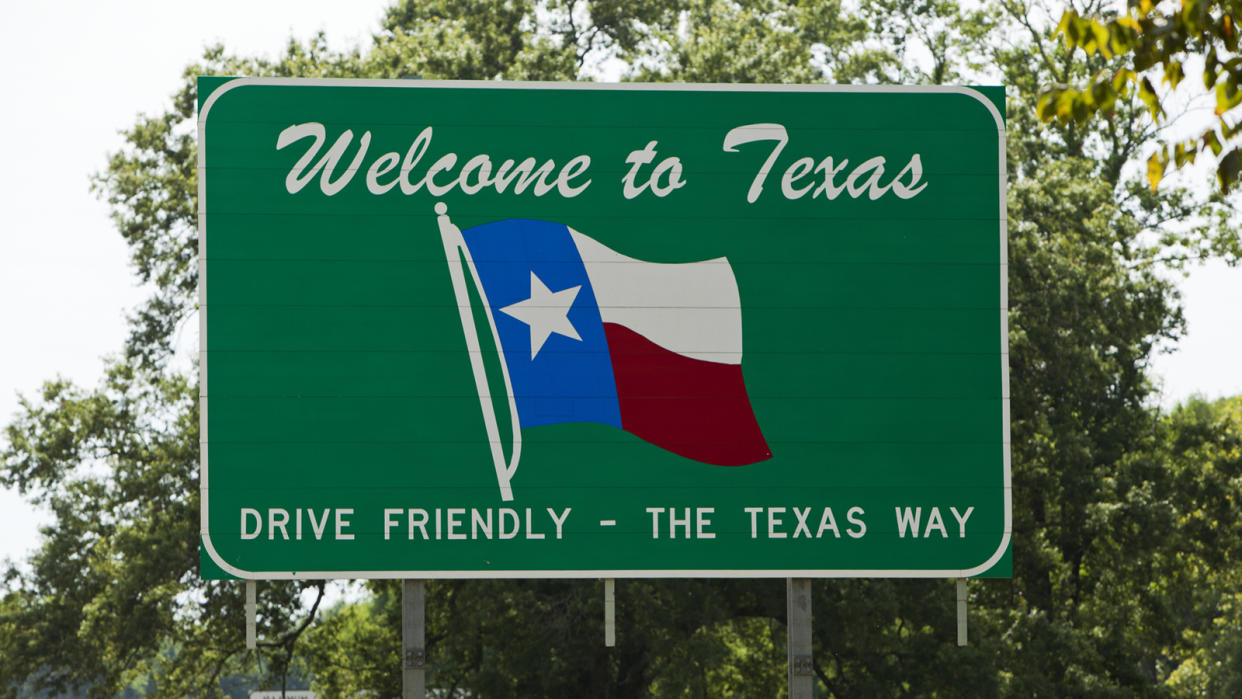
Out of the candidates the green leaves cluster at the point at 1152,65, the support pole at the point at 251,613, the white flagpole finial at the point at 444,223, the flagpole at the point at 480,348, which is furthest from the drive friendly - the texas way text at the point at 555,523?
the green leaves cluster at the point at 1152,65

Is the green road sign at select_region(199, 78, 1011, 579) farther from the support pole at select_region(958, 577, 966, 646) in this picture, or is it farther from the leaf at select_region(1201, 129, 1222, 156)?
the leaf at select_region(1201, 129, 1222, 156)

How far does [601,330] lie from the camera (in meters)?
9.55

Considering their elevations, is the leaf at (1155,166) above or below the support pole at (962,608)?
above

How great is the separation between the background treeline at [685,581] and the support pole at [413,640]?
7.19m

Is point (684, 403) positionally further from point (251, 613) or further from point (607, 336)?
point (251, 613)

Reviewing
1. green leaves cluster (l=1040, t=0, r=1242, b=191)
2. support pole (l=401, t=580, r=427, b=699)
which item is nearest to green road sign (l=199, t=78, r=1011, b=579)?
support pole (l=401, t=580, r=427, b=699)

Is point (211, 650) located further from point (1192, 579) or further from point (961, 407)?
point (1192, 579)

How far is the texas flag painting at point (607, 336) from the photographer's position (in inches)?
375

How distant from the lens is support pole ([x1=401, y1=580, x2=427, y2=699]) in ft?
30.9

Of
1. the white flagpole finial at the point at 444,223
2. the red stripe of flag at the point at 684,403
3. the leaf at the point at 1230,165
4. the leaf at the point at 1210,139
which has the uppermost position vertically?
the white flagpole finial at the point at 444,223

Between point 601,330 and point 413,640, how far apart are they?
96.8 inches

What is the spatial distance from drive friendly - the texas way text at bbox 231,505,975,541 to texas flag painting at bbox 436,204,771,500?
43 cm

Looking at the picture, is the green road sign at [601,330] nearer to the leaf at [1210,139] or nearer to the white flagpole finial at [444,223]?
the white flagpole finial at [444,223]

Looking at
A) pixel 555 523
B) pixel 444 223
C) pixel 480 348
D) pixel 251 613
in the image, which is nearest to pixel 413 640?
pixel 251 613
